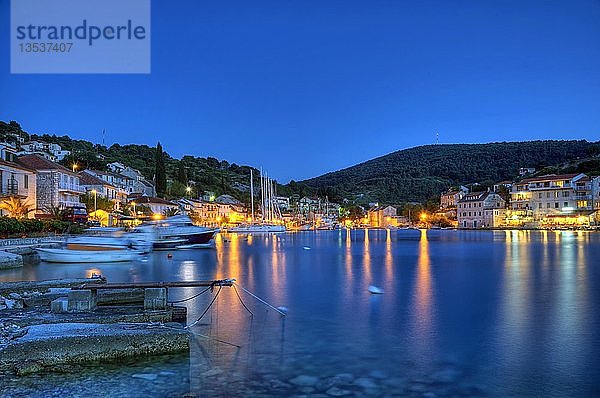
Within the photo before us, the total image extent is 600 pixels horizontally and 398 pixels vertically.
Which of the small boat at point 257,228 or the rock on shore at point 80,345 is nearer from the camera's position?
the rock on shore at point 80,345

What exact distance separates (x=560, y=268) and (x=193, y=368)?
29944 millimetres

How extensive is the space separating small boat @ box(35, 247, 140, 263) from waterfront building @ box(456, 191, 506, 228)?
10837 centimetres

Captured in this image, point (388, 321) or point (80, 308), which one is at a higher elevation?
point (80, 308)

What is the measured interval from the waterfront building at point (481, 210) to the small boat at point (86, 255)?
356 feet

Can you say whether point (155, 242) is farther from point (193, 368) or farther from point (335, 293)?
point (193, 368)

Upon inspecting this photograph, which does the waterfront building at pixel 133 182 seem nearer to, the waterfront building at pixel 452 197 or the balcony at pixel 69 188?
the balcony at pixel 69 188

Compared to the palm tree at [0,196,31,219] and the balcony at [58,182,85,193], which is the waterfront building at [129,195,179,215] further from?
the palm tree at [0,196,31,219]

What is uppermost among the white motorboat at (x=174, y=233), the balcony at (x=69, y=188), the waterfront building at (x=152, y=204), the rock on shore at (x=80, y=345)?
the balcony at (x=69, y=188)

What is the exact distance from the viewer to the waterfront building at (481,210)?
128 meters

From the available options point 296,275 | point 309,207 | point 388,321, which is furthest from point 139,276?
point 309,207

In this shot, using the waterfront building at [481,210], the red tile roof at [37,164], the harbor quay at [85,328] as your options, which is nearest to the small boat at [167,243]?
the red tile roof at [37,164]

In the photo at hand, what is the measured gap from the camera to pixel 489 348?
12.9 metres

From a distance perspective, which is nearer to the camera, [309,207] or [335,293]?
[335,293]

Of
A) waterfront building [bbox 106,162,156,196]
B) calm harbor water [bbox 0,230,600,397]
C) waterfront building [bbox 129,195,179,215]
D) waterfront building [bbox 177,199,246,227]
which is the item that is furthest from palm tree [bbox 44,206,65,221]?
waterfront building [bbox 177,199,246,227]
